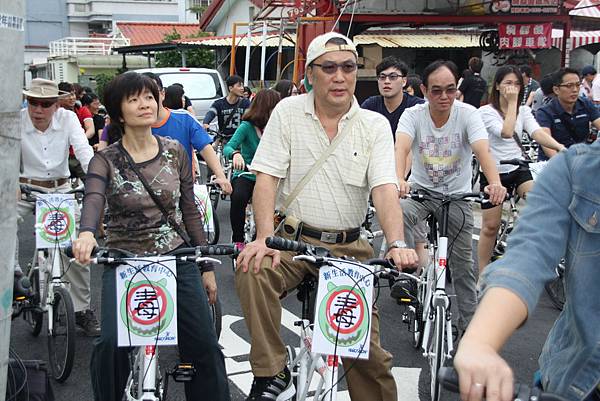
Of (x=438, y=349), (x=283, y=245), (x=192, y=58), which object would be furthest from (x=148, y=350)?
(x=192, y=58)

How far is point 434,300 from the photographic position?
4.98 m

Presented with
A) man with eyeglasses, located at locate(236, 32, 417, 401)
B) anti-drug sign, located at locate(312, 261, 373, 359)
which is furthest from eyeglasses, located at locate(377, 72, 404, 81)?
anti-drug sign, located at locate(312, 261, 373, 359)

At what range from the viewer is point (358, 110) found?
4.03m

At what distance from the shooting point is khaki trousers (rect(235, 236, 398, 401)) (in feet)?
12.0

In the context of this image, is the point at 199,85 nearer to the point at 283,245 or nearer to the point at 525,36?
the point at 525,36

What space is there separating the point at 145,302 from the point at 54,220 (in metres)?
2.40

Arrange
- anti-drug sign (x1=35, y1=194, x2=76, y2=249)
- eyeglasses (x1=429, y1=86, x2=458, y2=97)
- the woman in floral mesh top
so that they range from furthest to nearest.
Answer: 1. anti-drug sign (x1=35, y1=194, x2=76, y2=249)
2. eyeglasses (x1=429, y1=86, x2=458, y2=97)
3. the woman in floral mesh top

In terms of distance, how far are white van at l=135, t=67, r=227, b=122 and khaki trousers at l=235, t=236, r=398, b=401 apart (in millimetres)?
14142

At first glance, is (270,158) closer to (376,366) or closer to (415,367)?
(376,366)

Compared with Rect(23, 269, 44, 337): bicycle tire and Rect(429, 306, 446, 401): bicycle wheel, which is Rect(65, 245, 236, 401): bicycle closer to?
Rect(429, 306, 446, 401): bicycle wheel

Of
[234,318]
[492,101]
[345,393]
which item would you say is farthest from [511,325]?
[492,101]

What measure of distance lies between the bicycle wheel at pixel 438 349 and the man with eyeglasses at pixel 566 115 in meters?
3.33

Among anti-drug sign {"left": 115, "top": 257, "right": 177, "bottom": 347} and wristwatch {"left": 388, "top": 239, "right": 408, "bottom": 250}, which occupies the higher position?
wristwatch {"left": 388, "top": 239, "right": 408, "bottom": 250}

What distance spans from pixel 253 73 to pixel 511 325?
2470 centimetres
